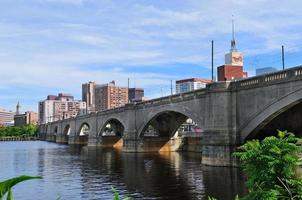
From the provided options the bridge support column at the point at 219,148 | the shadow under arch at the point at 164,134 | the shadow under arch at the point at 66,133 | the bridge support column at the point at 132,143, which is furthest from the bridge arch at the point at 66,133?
the bridge support column at the point at 219,148

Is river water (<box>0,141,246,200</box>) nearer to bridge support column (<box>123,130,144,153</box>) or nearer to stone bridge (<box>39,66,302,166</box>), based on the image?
stone bridge (<box>39,66,302,166</box>)

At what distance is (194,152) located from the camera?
8400cm

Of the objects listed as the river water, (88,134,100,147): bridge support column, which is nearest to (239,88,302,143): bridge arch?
the river water

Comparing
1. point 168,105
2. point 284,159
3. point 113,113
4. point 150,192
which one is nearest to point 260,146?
point 284,159

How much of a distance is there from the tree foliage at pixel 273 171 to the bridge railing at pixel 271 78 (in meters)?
29.3

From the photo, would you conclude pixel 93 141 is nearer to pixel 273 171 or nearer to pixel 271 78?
pixel 271 78

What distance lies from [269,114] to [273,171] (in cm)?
3256

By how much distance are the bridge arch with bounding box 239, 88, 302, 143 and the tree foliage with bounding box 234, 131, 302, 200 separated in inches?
1131

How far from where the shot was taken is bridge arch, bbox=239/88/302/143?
38.9 m

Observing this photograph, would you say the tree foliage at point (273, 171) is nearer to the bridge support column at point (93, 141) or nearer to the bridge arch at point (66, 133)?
the bridge support column at point (93, 141)

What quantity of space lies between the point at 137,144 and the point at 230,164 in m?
37.0

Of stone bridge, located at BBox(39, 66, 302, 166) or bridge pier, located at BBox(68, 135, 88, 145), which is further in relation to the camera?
bridge pier, located at BBox(68, 135, 88, 145)

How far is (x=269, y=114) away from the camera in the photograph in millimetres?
41750

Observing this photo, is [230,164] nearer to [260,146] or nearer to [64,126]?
[260,146]
